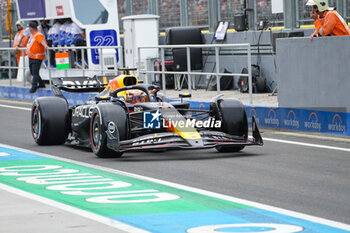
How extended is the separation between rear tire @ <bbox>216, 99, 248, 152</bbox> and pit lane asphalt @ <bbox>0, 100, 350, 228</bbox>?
19cm

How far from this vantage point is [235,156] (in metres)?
12.0

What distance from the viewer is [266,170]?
10.6 meters

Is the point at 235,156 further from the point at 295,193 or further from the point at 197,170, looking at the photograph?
the point at 295,193

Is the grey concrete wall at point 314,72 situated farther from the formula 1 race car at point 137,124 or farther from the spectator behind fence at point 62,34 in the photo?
the spectator behind fence at point 62,34

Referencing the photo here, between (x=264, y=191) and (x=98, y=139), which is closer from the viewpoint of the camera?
(x=264, y=191)

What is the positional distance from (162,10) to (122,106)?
53.9 feet

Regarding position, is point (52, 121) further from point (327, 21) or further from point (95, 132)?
point (327, 21)

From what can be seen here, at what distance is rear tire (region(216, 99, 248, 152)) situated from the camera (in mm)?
12258

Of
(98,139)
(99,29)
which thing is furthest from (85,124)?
(99,29)

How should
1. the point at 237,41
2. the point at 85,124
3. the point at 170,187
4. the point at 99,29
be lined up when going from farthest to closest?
the point at 99,29, the point at 237,41, the point at 85,124, the point at 170,187

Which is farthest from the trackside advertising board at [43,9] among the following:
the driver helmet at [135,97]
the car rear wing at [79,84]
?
the driver helmet at [135,97]

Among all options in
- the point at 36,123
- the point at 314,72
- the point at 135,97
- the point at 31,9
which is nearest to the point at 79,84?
the point at 36,123

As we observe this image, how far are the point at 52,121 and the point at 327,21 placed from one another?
5115 millimetres

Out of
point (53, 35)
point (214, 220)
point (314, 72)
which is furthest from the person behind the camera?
point (53, 35)
